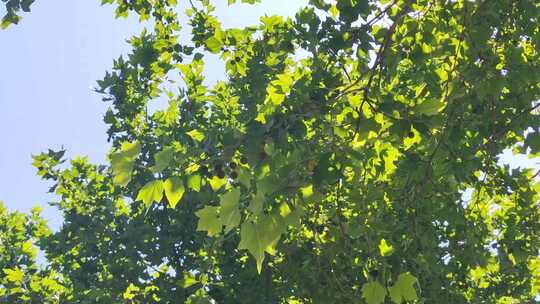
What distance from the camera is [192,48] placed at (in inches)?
273

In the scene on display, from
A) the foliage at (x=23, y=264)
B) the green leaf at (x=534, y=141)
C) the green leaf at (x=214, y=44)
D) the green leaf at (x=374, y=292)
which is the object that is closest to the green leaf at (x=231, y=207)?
the green leaf at (x=374, y=292)

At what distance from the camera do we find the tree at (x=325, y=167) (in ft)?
8.52

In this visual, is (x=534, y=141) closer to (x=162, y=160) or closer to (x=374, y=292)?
(x=374, y=292)

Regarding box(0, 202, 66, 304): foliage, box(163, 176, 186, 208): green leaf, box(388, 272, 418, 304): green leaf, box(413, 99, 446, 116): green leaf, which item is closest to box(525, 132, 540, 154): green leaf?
box(413, 99, 446, 116): green leaf

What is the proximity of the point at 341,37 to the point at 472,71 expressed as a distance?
0.90 metres

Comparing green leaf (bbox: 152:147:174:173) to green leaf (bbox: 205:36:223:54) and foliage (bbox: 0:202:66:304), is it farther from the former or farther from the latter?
foliage (bbox: 0:202:66:304)

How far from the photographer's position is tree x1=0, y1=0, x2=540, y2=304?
2.60 meters

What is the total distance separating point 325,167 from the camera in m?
2.78

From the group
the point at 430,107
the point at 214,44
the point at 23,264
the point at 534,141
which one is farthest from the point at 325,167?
the point at 23,264

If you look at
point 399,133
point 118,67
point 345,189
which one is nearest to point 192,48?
point 345,189

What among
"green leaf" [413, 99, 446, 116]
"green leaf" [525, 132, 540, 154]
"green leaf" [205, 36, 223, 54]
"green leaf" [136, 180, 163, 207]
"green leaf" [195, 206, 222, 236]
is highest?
"green leaf" [205, 36, 223, 54]

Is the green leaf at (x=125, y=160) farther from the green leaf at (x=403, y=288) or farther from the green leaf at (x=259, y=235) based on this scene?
the green leaf at (x=403, y=288)

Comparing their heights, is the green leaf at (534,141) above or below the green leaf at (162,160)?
above

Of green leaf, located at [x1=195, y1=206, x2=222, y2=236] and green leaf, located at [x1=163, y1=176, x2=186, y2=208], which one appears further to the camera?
green leaf, located at [x1=163, y1=176, x2=186, y2=208]
